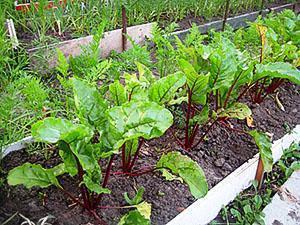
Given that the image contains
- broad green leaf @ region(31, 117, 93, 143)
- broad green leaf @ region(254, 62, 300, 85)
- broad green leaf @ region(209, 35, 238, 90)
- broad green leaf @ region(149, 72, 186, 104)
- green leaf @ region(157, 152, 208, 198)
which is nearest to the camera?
broad green leaf @ region(31, 117, 93, 143)

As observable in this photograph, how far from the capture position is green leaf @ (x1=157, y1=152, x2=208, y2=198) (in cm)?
140

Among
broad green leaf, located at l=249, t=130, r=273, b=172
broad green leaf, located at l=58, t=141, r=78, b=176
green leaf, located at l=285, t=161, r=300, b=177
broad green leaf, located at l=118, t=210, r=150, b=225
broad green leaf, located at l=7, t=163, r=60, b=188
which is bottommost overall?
green leaf, located at l=285, t=161, r=300, b=177

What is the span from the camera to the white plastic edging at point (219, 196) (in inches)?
60.6

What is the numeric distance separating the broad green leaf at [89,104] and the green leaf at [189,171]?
1.02 feet

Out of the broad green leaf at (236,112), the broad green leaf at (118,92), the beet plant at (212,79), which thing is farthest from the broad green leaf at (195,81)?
the broad green leaf at (118,92)

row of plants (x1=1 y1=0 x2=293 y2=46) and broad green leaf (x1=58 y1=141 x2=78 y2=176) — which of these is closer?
broad green leaf (x1=58 y1=141 x2=78 y2=176)

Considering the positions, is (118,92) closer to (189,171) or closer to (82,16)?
(189,171)

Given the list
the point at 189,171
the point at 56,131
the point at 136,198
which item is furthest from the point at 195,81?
the point at 56,131

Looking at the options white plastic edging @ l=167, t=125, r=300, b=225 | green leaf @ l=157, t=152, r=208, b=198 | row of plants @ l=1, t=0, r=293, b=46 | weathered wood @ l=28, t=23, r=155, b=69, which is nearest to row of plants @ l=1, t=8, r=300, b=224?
green leaf @ l=157, t=152, r=208, b=198

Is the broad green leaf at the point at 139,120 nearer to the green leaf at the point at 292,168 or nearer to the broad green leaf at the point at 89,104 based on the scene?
the broad green leaf at the point at 89,104

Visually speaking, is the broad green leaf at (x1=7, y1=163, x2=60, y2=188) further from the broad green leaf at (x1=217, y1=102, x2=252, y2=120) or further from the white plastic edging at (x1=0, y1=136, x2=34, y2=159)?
the broad green leaf at (x1=217, y1=102, x2=252, y2=120)

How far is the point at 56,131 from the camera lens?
1202 millimetres

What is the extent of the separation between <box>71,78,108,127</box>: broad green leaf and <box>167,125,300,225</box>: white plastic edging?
1.56 feet

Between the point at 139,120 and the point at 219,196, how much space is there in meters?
0.65
